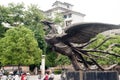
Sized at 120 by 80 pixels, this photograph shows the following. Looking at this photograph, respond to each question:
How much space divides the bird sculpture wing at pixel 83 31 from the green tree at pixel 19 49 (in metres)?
18.9


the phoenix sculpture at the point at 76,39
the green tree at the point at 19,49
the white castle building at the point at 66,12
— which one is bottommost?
the green tree at the point at 19,49

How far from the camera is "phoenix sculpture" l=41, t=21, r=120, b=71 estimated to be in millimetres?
10531

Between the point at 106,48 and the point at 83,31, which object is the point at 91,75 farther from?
the point at 106,48

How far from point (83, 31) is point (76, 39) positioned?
0.60 metres

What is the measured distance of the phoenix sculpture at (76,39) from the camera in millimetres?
10531

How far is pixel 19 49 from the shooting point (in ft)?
98.6

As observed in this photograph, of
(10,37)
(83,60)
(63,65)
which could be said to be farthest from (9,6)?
(83,60)

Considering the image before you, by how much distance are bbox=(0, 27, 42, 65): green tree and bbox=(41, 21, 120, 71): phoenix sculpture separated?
61.1ft

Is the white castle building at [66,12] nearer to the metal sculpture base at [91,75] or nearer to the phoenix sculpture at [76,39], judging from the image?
the phoenix sculpture at [76,39]

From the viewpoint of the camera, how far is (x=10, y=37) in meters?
30.7

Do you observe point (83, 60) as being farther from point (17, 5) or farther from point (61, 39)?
point (17, 5)

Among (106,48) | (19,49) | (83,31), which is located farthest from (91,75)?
(19,49)

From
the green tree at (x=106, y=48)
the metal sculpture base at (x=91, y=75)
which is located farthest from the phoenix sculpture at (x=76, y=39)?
the green tree at (x=106, y=48)

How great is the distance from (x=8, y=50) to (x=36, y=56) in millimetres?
3295
